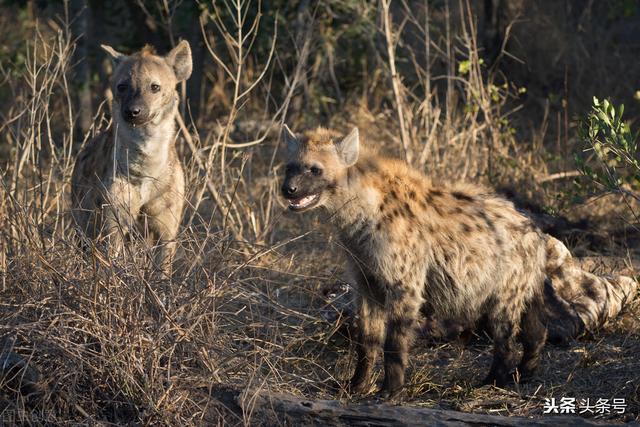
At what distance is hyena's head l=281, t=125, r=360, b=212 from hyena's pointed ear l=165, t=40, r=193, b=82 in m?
1.43

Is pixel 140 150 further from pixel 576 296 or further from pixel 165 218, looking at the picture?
pixel 576 296

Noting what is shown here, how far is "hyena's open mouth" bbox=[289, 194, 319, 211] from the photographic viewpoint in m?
4.88

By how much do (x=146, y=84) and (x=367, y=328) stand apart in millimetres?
1928

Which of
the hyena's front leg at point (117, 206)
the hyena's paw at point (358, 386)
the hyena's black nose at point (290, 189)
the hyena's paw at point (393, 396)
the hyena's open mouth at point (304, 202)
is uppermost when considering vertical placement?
the hyena's black nose at point (290, 189)

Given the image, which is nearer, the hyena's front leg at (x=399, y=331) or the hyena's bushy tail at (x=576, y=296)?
the hyena's front leg at (x=399, y=331)


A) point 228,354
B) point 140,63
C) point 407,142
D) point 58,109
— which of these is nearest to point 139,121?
point 140,63

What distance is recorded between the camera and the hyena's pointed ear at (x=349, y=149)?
196 inches

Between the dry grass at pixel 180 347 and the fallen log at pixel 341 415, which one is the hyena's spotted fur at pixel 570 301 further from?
the fallen log at pixel 341 415

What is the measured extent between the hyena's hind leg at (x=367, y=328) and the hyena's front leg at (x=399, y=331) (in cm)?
12

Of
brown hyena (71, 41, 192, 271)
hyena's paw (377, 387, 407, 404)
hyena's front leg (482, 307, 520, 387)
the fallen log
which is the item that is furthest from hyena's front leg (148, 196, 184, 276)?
hyena's front leg (482, 307, 520, 387)

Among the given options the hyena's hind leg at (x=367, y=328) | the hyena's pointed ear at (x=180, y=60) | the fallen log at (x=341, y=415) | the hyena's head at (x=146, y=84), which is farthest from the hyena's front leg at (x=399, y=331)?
the hyena's pointed ear at (x=180, y=60)

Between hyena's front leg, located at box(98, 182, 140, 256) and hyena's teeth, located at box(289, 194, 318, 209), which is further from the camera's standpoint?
hyena's front leg, located at box(98, 182, 140, 256)

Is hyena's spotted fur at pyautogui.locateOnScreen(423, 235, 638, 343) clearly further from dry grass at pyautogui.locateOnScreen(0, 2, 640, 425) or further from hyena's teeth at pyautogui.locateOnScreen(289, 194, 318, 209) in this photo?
hyena's teeth at pyautogui.locateOnScreen(289, 194, 318, 209)

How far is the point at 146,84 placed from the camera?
588cm
